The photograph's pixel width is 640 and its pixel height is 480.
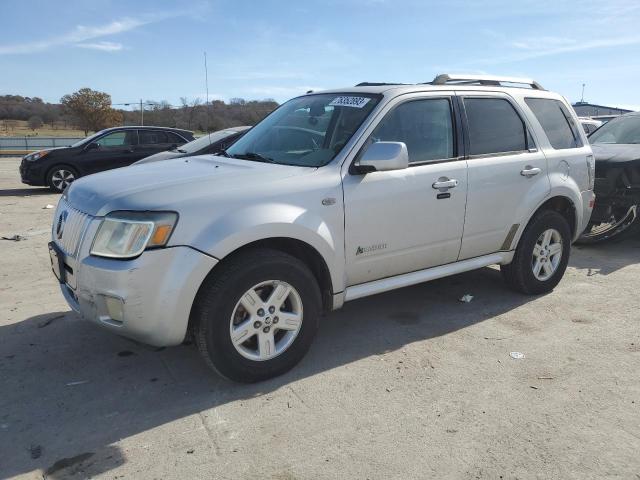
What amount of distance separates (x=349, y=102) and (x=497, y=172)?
4.50 ft

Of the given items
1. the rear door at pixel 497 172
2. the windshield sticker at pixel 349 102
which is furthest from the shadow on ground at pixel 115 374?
the windshield sticker at pixel 349 102

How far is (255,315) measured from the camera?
333 centimetres

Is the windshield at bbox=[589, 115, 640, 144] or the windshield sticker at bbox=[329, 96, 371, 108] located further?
the windshield at bbox=[589, 115, 640, 144]

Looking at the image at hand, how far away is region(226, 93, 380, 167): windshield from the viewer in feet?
12.7

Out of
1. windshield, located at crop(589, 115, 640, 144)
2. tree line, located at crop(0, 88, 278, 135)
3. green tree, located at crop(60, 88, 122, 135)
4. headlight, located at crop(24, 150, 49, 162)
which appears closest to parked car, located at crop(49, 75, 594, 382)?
windshield, located at crop(589, 115, 640, 144)

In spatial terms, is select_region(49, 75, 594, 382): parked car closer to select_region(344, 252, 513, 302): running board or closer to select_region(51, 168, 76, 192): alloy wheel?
select_region(344, 252, 513, 302): running board

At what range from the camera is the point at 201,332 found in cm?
316

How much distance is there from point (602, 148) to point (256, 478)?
23.5 ft

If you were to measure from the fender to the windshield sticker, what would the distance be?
92 cm

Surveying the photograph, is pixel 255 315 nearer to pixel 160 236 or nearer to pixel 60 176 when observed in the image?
pixel 160 236

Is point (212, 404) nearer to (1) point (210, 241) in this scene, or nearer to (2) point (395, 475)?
(1) point (210, 241)

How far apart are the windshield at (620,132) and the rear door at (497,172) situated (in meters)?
4.14

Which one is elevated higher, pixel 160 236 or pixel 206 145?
pixel 206 145

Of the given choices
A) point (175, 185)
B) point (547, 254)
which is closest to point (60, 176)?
point (175, 185)
